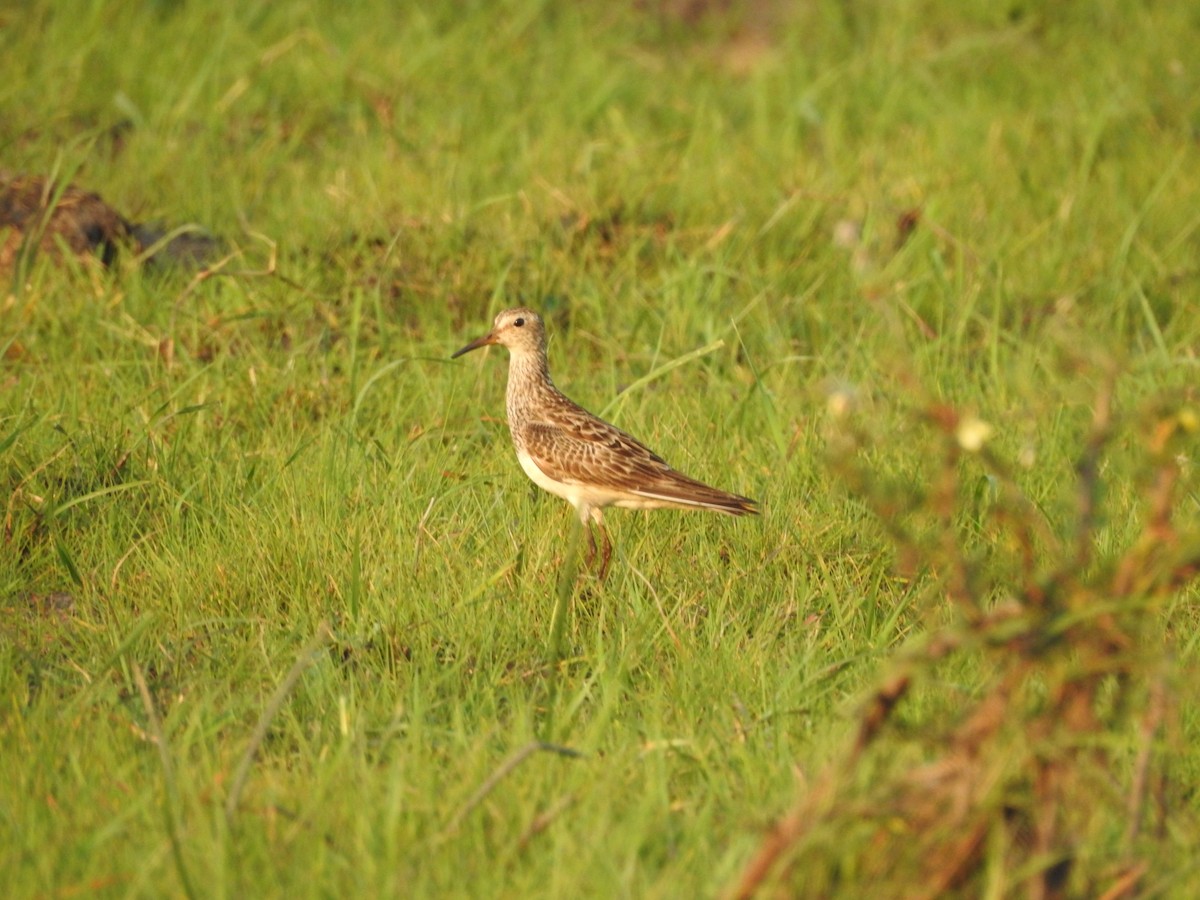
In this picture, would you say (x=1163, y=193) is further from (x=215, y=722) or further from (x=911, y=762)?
(x=215, y=722)

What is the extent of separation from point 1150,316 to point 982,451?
4342mm

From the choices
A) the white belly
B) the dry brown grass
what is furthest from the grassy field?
the white belly

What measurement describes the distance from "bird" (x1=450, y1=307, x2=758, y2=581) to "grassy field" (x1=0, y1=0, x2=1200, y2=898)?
0.57 ft

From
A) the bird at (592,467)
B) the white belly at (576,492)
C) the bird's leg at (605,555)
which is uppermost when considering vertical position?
the bird at (592,467)

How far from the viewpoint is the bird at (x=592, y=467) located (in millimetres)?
4984

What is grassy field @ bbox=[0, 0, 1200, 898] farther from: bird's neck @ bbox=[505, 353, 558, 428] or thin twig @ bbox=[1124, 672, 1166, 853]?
bird's neck @ bbox=[505, 353, 558, 428]

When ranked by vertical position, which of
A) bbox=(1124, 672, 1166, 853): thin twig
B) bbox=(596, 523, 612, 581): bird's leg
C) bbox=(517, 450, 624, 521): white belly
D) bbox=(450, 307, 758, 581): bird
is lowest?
bbox=(596, 523, 612, 581): bird's leg

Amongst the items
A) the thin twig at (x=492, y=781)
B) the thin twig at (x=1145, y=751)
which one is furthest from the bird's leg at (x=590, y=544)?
the thin twig at (x=1145, y=751)

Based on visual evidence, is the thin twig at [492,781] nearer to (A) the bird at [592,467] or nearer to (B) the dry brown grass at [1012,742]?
(B) the dry brown grass at [1012,742]

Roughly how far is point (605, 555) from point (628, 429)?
97 cm

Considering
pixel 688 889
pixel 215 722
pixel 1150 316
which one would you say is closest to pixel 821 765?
pixel 688 889

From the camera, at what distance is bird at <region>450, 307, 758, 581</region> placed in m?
4.98

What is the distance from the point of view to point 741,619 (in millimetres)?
4723

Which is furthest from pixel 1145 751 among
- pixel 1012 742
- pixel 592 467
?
pixel 592 467
